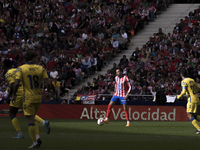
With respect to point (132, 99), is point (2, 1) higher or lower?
higher

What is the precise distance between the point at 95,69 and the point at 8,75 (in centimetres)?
1649

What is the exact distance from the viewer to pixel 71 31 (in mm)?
30781

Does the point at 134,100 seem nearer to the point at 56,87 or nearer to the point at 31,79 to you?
the point at 56,87

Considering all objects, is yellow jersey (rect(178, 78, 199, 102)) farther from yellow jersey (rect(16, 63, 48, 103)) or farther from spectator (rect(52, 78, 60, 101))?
spectator (rect(52, 78, 60, 101))

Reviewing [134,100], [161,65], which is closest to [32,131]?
[134,100]

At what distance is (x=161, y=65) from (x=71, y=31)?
8.62m

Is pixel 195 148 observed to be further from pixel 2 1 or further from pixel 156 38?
pixel 2 1

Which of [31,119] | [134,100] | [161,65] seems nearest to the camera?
[31,119]

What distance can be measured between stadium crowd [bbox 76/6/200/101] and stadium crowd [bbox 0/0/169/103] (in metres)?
1.90

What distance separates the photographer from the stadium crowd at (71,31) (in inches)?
1083

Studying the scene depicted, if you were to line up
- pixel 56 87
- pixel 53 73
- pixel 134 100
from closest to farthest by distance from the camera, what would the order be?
pixel 134 100 → pixel 56 87 → pixel 53 73

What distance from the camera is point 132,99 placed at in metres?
22.9

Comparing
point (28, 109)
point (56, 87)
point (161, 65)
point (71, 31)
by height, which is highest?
point (71, 31)

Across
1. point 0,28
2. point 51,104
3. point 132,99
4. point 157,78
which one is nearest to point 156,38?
point 157,78
